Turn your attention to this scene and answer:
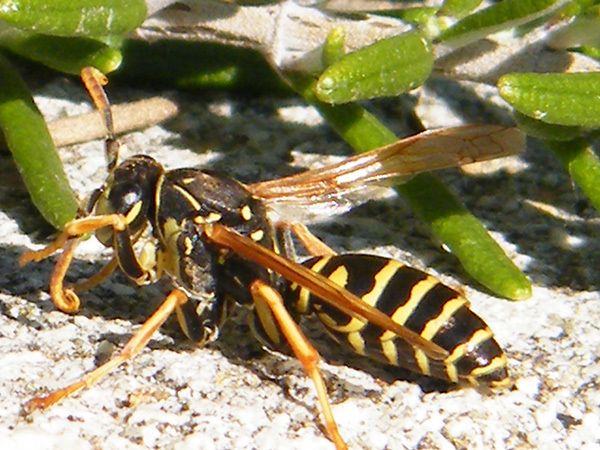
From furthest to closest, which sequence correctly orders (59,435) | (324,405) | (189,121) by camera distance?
(189,121) < (324,405) < (59,435)

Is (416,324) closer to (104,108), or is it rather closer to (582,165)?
(582,165)

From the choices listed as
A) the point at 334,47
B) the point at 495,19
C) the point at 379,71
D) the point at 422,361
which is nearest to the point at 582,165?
the point at 495,19

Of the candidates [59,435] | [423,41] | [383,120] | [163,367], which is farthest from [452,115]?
[59,435]

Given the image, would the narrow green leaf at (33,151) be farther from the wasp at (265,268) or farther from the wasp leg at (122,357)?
the wasp leg at (122,357)

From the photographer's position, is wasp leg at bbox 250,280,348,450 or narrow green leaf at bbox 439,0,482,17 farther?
narrow green leaf at bbox 439,0,482,17

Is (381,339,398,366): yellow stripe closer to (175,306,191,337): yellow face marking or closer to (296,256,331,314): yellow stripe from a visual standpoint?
(296,256,331,314): yellow stripe

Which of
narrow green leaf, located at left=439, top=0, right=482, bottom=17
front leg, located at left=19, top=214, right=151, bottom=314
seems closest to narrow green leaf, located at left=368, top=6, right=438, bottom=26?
narrow green leaf, located at left=439, top=0, right=482, bottom=17

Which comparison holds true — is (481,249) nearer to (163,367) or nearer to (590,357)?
(590,357)
